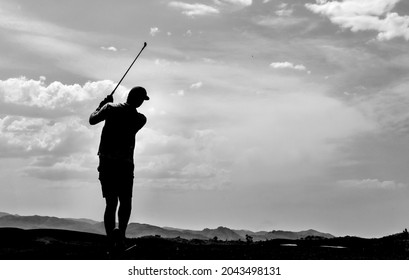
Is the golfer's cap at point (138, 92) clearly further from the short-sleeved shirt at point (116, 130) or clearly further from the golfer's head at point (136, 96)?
the short-sleeved shirt at point (116, 130)

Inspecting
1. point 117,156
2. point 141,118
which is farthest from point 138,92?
point 117,156

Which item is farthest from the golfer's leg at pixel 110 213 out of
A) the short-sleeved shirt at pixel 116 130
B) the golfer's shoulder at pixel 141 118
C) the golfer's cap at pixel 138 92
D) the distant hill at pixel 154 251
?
the golfer's cap at pixel 138 92

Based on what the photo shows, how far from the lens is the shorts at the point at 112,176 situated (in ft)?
31.4

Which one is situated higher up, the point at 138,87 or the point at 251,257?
the point at 138,87

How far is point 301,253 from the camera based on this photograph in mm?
11070

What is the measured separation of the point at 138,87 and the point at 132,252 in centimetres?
273

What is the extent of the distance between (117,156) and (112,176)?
336 mm

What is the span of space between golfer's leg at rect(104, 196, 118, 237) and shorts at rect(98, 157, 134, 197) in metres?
0.08

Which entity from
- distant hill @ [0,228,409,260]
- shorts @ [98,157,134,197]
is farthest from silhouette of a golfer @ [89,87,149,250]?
distant hill @ [0,228,409,260]

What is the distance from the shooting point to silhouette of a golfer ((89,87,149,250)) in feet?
31.4

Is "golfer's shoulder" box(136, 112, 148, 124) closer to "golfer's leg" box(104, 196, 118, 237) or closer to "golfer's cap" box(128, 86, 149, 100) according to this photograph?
"golfer's cap" box(128, 86, 149, 100)
